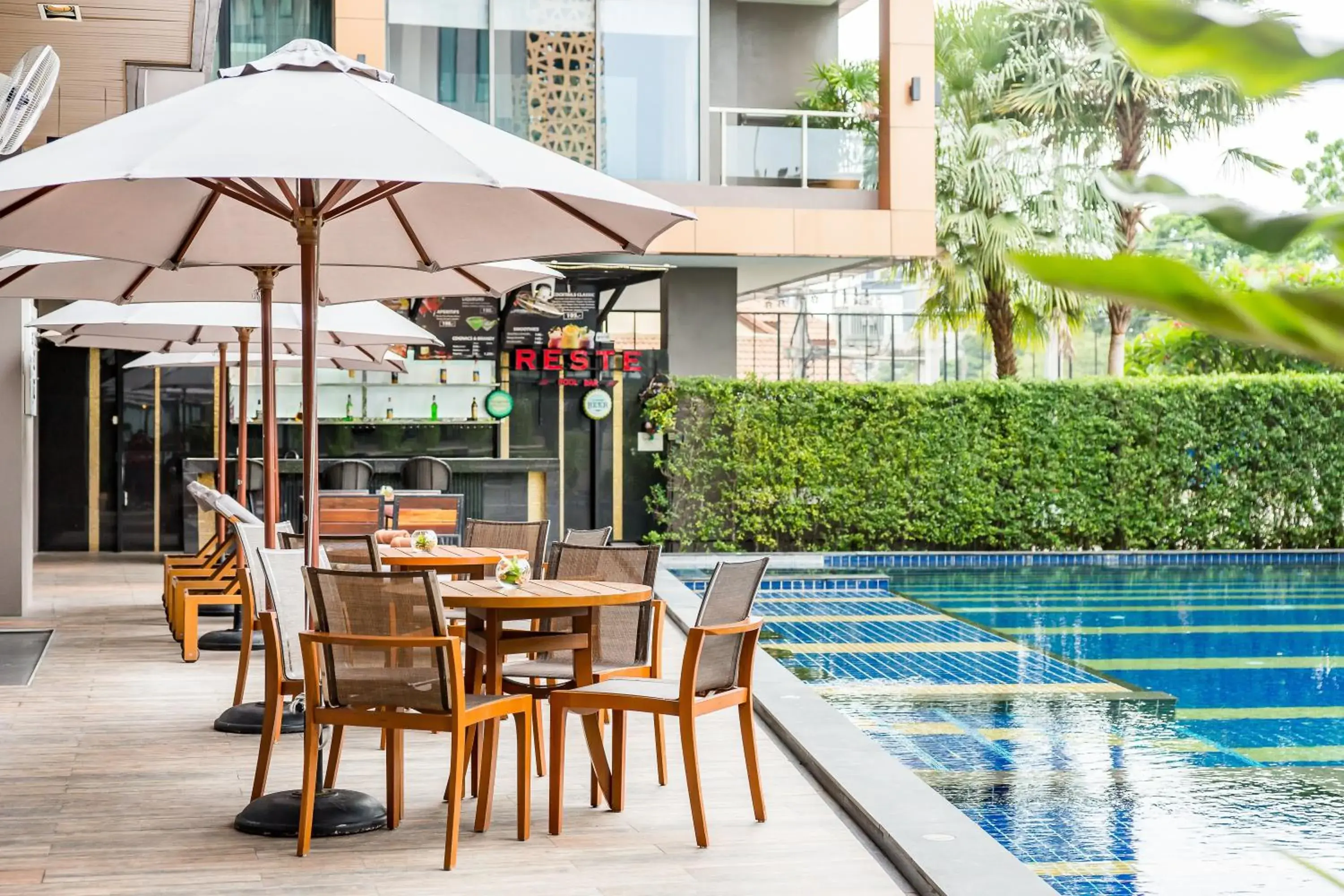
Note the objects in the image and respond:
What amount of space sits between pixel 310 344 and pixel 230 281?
2.81 metres

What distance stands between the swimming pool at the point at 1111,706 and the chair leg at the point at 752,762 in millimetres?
966

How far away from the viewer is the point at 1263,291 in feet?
1.53

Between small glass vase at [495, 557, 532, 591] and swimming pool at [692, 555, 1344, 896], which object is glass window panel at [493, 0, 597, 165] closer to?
swimming pool at [692, 555, 1344, 896]

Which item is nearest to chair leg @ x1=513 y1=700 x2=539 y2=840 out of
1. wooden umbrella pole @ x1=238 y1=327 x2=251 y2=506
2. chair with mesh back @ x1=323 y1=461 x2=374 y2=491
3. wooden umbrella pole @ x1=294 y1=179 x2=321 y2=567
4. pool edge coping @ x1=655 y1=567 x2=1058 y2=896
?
wooden umbrella pole @ x1=294 y1=179 x2=321 y2=567

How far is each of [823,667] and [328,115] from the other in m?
5.75

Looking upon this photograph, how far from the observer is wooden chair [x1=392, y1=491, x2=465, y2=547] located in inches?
527

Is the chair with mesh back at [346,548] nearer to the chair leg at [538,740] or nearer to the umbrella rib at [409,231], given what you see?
the chair leg at [538,740]

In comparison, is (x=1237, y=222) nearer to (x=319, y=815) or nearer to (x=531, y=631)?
(x=319, y=815)

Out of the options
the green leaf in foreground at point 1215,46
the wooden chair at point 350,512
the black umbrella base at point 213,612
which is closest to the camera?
Result: the green leaf in foreground at point 1215,46

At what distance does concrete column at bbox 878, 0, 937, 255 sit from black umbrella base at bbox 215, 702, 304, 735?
448 inches

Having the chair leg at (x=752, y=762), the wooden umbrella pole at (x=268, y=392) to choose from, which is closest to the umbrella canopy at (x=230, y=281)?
the wooden umbrella pole at (x=268, y=392)

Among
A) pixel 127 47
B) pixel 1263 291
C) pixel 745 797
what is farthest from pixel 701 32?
pixel 1263 291

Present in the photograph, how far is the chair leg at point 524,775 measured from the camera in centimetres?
484

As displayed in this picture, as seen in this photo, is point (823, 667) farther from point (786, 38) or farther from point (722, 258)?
point (786, 38)
